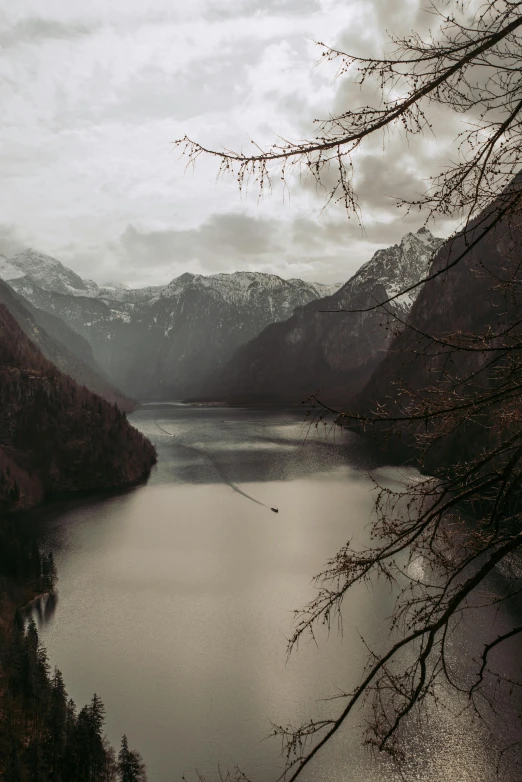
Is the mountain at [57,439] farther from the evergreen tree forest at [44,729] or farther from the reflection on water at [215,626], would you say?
the evergreen tree forest at [44,729]

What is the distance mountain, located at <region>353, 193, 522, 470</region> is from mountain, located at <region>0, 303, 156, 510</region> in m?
33.8

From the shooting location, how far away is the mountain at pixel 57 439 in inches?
2522

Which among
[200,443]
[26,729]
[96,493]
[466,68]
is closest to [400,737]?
[26,729]

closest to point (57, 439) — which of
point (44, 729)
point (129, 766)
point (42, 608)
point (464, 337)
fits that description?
point (42, 608)

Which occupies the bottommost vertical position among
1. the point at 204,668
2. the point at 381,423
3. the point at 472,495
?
the point at 204,668

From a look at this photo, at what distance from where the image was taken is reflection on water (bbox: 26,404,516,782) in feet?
58.8

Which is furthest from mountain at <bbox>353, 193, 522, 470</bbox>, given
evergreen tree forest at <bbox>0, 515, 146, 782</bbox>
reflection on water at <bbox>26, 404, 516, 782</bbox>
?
evergreen tree forest at <bbox>0, 515, 146, 782</bbox>

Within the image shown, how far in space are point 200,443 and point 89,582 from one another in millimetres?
55449

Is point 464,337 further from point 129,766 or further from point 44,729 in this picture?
point 44,729

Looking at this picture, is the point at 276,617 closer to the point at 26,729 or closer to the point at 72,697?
the point at 72,697

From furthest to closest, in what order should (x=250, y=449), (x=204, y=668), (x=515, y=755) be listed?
(x=250, y=449)
(x=204, y=668)
(x=515, y=755)

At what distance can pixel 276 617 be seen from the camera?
2680 centimetres

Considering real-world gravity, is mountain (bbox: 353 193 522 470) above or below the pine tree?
above

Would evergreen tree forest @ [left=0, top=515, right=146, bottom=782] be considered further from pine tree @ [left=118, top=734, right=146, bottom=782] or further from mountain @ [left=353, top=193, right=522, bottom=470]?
mountain @ [left=353, top=193, right=522, bottom=470]
